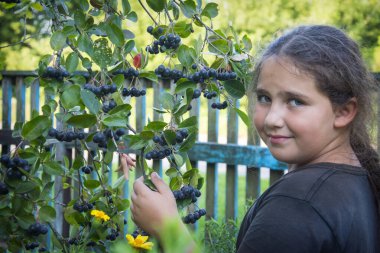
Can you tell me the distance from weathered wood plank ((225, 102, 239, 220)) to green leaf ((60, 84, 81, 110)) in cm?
178

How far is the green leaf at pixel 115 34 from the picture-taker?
1.64 meters

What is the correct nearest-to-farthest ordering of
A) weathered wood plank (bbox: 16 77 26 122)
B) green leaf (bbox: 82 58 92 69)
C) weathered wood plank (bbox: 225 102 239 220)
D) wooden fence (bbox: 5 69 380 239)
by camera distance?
green leaf (bbox: 82 58 92 69) < wooden fence (bbox: 5 69 380 239) < weathered wood plank (bbox: 225 102 239 220) < weathered wood plank (bbox: 16 77 26 122)

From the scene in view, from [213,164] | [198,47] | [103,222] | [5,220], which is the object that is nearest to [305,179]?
[198,47]

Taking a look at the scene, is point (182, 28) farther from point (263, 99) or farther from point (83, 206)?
point (83, 206)

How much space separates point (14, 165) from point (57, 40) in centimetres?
40

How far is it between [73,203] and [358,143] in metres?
1.06

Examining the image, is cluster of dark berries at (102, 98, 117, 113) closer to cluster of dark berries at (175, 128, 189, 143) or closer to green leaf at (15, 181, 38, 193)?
cluster of dark berries at (175, 128, 189, 143)

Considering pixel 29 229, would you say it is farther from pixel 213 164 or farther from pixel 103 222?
pixel 213 164

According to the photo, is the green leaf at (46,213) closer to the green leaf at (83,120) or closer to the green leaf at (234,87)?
the green leaf at (83,120)

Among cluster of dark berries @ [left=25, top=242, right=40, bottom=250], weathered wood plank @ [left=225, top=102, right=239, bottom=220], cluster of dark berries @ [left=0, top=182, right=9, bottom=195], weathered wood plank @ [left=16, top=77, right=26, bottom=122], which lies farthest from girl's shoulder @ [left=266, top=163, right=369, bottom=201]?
weathered wood plank @ [left=16, top=77, right=26, bottom=122]

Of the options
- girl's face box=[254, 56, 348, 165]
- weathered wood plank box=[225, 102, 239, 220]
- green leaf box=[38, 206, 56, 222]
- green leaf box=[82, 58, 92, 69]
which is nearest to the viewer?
girl's face box=[254, 56, 348, 165]

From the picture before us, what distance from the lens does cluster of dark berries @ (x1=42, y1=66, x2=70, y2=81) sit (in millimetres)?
1688

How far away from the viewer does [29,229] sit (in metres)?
1.85

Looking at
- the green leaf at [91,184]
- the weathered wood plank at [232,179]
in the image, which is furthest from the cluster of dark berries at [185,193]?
the weathered wood plank at [232,179]
